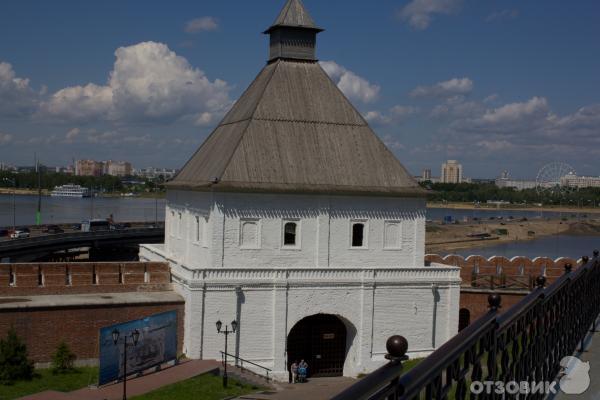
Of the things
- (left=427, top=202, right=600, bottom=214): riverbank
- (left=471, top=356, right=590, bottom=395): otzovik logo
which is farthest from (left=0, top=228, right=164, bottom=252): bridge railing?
(left=427, top=202, right=600, bottom=214): riverbank

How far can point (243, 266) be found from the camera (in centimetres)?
2205

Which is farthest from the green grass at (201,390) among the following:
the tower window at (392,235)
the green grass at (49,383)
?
the tower window at (392,235)

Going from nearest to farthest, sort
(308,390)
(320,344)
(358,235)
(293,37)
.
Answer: (308,390), (320,344), (358,235), (293,37)

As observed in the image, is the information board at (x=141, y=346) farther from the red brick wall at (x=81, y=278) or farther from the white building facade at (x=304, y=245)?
the red brick wall at (x=81, y=278)

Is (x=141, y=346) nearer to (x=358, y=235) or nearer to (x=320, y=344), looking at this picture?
(x=320, y=344)

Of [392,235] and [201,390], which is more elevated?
[392,235]

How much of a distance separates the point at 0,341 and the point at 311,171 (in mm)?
10460

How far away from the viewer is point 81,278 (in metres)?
22.4

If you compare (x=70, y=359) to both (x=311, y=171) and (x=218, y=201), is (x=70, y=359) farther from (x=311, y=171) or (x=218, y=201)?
(x=311, y=171)

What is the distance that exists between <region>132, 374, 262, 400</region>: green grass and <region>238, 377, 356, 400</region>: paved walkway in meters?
0.48

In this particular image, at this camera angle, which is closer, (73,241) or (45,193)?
(73,241)

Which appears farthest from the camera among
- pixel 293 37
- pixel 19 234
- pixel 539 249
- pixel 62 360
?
pixel 539 249

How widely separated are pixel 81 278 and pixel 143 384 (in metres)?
5.24

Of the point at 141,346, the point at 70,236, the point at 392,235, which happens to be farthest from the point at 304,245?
the point at 70,236
